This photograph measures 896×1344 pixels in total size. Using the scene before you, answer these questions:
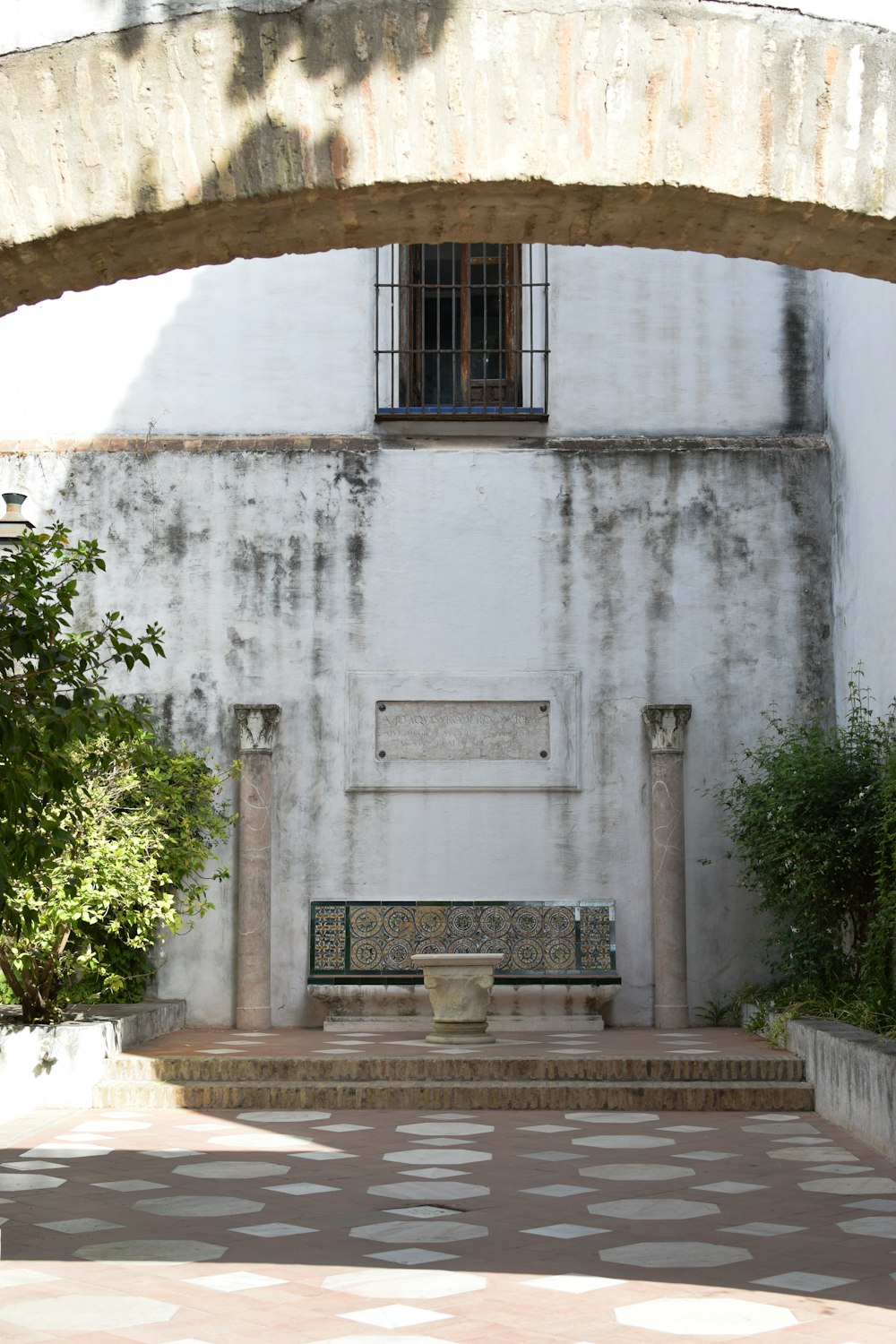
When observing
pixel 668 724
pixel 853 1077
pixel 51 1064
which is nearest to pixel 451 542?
pixel 668 724

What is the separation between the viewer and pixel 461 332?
1298cm

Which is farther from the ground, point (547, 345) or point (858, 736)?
point (547, 345)

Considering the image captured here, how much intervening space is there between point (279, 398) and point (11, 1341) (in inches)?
367

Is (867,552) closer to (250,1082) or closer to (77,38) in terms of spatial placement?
(250,1082)

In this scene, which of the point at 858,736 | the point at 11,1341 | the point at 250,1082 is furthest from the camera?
the point at 858,736

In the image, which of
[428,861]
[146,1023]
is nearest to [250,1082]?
[146,1023]

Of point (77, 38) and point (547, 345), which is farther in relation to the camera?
point (547, 345)

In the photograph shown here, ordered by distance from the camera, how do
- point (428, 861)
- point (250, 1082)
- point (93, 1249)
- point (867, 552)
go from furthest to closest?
point (428, 861) < point (867, 552) < point (250, 1082) < point (93, 1249)

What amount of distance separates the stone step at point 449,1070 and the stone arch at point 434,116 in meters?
6.27

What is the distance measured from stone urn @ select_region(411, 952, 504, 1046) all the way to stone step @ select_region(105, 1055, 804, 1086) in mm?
988

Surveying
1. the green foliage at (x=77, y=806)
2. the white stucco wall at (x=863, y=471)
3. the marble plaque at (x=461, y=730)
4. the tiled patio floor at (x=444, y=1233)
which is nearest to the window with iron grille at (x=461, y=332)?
the marble plaque at (x=461, y=730)

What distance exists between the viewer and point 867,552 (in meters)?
11.1

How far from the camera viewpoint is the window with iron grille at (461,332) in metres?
12.5

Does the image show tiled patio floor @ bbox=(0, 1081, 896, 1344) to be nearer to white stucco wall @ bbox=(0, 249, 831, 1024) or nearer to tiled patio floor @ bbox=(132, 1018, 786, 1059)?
tiled patio floor @ bbox=(132, 1018, 786, 1059)
